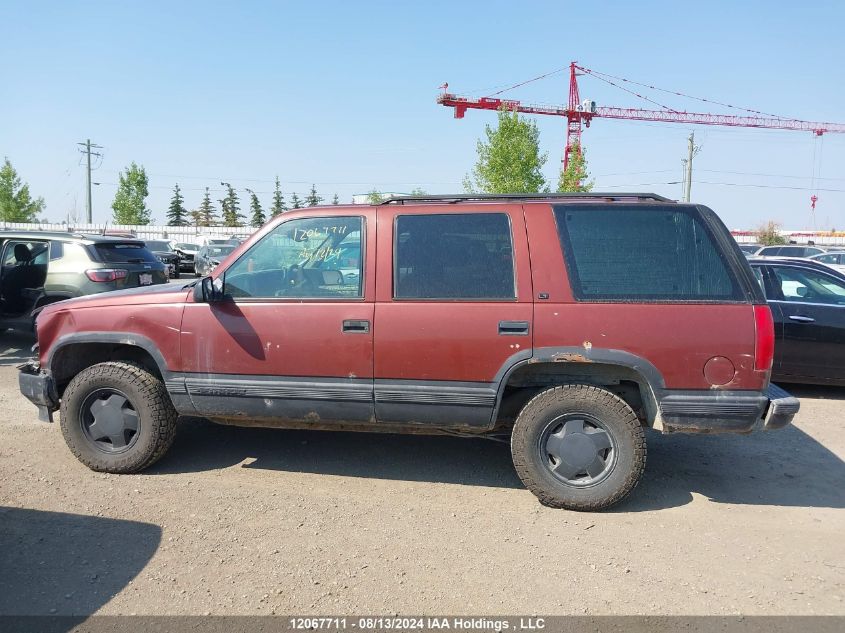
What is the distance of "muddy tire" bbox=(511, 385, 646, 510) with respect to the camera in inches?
150

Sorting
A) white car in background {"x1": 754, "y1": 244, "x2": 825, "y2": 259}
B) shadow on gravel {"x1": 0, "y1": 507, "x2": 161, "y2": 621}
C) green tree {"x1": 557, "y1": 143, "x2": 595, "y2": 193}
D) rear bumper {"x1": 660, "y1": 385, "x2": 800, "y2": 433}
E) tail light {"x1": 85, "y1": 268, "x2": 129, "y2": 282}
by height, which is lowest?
shadow on gravel {"x1": 0, "y1": 507, "x2": 161, "y2": 621}

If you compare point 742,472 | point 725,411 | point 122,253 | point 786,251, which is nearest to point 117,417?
point 725,411

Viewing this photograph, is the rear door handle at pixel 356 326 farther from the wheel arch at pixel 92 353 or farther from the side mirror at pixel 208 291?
the wheel arch at pixel 92 353

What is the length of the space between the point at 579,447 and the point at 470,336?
0.99 meters

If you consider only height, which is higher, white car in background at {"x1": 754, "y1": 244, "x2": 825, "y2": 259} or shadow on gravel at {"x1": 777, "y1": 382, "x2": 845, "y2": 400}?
white car in background at {"x1": 754, "y1": 244, "x2": 825, "y2": 259}

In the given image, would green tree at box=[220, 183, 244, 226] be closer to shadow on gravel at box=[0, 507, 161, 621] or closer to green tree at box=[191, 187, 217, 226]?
green tree at box=[191, 187, 217, 226]

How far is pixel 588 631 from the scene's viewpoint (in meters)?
2.72

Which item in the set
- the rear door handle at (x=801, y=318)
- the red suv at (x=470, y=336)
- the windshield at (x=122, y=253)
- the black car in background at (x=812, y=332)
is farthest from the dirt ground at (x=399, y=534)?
the windshield at (x=122, y=253)

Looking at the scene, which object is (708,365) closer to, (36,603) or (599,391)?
(599,391)

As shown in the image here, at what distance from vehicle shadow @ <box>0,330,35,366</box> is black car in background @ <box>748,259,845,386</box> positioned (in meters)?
9.02

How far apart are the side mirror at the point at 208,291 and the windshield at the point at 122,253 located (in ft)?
16.3

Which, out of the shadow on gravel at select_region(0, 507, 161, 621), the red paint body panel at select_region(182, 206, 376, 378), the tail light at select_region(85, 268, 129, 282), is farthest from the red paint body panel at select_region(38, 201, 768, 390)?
the tail light at select_region(85, 268, 129, 282)

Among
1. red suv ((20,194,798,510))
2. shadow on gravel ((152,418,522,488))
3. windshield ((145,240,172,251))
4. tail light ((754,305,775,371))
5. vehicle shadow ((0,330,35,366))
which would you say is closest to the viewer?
tail light ((754,305,775,371))

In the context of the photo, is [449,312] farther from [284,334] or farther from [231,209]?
[231,209]
